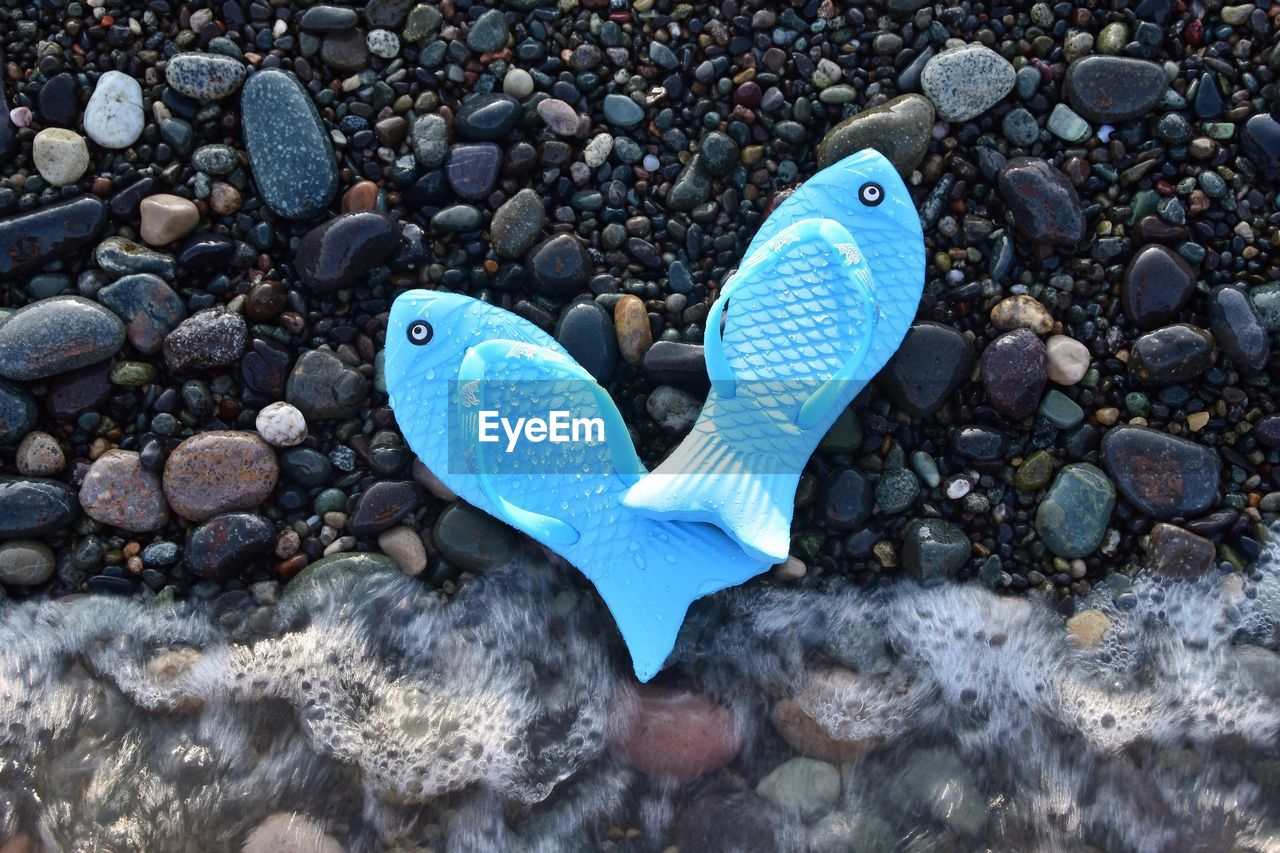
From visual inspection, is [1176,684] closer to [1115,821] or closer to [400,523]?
[1115,821]

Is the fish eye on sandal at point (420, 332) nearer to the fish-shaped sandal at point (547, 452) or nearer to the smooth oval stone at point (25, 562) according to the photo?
the fish-shaped sandal at point (547, 452)

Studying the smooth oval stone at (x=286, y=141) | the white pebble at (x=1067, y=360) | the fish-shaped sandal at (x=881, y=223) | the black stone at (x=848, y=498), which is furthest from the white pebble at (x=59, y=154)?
the white pebble at (x=1067, y=360)

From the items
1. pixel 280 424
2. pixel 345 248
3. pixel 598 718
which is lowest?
pixel 598 718

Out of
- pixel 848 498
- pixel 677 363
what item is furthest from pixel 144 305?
pixel 848 498

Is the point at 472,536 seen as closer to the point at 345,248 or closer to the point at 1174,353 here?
the point at 345,248

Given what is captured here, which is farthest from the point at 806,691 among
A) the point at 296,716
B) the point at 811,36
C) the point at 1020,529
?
the point at 811,36

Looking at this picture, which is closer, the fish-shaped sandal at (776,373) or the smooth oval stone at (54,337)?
the fish-shaped sandal at (776,373)

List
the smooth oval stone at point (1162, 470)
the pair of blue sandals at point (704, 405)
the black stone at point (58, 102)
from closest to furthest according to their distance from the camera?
the pair of blue sandals at point (704, 405) < the smooth oval stone at point (1162, 470) < the black stone at point (58, 102)
